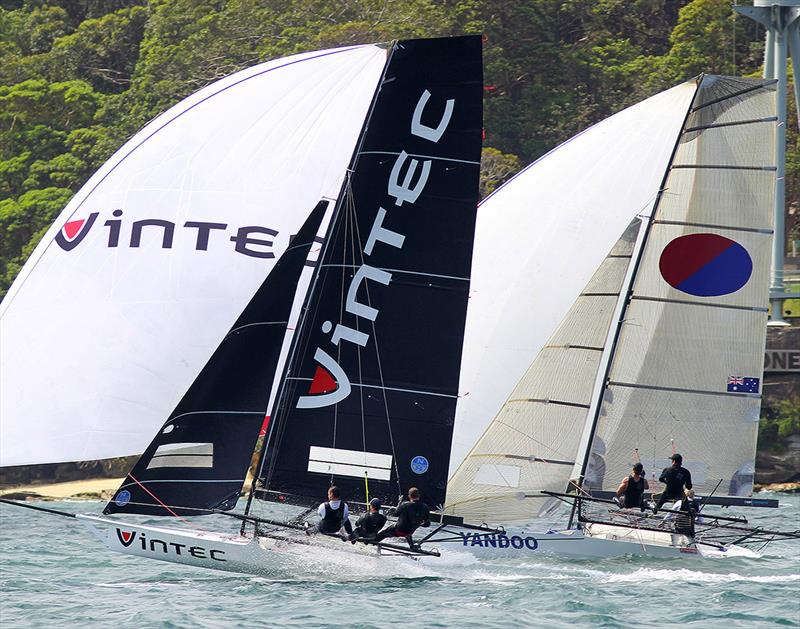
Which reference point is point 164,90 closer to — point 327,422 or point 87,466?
point 87,466

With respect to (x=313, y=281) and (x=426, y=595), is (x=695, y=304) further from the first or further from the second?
(x=426, y=595)

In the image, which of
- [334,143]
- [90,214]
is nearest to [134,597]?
[90,214]

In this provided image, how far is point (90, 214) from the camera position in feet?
49.9

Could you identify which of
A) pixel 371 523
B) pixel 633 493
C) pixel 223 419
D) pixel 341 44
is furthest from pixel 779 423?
pixel 223 419

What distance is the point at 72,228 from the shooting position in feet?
49.4

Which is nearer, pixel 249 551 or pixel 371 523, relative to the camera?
pixel 249 551

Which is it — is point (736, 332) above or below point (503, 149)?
below

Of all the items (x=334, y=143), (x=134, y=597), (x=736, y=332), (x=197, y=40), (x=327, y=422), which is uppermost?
(x=197, y=40)

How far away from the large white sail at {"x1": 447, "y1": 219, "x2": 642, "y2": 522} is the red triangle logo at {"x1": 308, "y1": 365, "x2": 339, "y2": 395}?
106 inches

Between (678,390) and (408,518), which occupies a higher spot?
(678,390)

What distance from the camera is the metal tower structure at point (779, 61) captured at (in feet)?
108

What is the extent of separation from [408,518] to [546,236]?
4.68 metres

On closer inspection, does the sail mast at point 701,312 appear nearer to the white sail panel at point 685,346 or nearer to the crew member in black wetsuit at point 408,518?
the white sail panel at point 685,346

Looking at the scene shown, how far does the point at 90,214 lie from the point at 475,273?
541 centimetres
